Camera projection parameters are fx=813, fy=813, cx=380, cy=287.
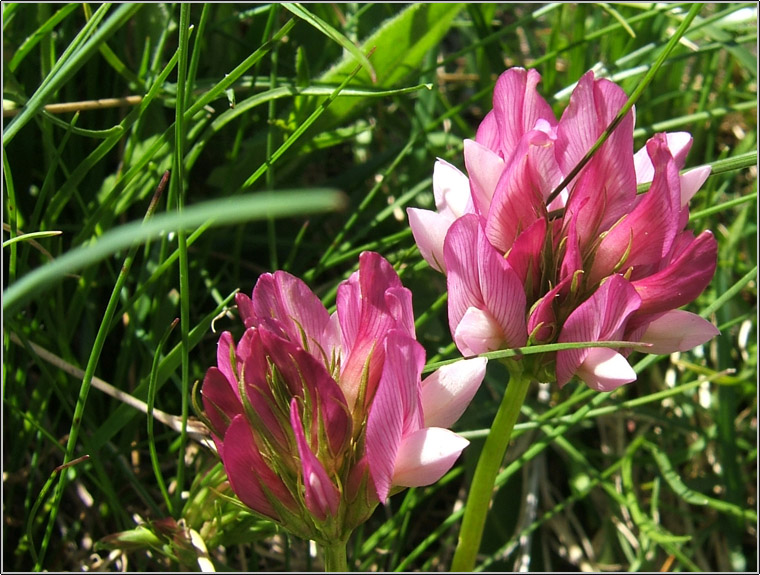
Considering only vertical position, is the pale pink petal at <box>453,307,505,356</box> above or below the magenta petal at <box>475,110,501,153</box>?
below

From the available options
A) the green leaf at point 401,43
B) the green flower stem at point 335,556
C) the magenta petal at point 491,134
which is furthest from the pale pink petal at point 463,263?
the green leaf at point 401,43

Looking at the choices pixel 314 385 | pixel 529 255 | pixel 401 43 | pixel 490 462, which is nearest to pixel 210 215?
pixel 314 385

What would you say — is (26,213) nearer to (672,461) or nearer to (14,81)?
(14,81)

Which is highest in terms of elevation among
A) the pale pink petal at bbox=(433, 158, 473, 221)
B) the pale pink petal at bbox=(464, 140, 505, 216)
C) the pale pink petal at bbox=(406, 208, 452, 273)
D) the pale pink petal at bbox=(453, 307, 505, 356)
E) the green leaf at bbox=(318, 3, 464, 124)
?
the green leaf at bbox=(318, 3, 464, 124)

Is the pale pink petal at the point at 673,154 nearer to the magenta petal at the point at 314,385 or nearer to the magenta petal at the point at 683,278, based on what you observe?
the magenta petal at the point at 683,278

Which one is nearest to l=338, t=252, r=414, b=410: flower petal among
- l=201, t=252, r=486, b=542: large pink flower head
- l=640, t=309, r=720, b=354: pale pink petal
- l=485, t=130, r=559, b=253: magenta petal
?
l=201, t=252, r=486, b=542: large pink flower head

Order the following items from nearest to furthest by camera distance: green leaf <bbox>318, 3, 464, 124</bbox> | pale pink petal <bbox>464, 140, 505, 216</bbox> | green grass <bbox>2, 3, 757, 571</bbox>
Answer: pale pink petal <bbox>464, 140, 505, 216</bbox>
green grass <bbox>2, 3, 757, 571</bbox>
green leaf <bbox>318, 3, 464, 124</bbox>

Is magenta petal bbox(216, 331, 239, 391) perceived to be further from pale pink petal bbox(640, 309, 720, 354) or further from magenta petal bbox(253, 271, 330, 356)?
pale pink petal bbox(640, 309, 720, 354)
